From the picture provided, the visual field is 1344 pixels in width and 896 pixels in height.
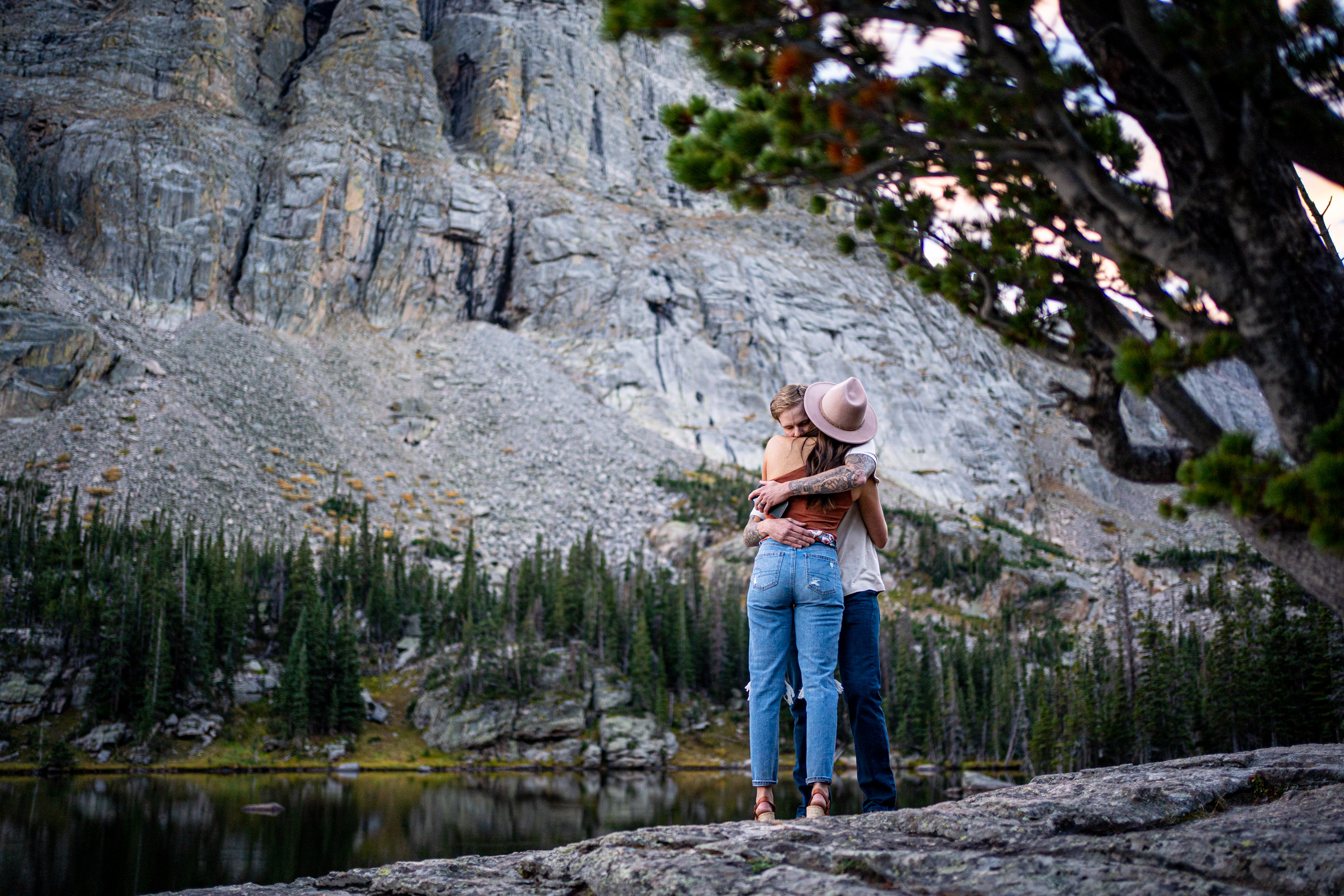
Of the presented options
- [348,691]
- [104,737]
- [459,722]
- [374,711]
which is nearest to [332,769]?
[348,691]

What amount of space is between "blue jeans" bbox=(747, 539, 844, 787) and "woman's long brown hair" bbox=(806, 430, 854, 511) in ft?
1.62

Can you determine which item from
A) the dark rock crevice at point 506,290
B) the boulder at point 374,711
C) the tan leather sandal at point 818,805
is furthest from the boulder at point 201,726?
the dark rock crevice at point 506,290

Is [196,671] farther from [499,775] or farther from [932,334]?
[932,334]

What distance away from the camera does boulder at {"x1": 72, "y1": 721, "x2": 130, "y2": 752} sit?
48844mm

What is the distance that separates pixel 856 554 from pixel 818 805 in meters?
1.69

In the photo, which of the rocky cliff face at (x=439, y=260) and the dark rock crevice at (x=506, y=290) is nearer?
the rocky cliff face at (x=439, y=260)

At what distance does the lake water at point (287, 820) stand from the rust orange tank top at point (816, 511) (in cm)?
644

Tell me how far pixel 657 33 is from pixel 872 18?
41.8 inches

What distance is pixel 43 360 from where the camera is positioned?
9175 centimetres

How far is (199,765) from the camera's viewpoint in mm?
49281

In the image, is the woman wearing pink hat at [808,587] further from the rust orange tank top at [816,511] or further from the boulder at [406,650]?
the boulder at [406,650]

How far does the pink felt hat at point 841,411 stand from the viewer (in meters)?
5.67

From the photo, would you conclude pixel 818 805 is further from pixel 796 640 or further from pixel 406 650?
pixel 406 650

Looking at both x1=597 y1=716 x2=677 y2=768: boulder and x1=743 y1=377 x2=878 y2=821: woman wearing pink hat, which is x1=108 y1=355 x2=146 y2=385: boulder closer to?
x1=597 y1=716 x2=677 y2=768: boulder
